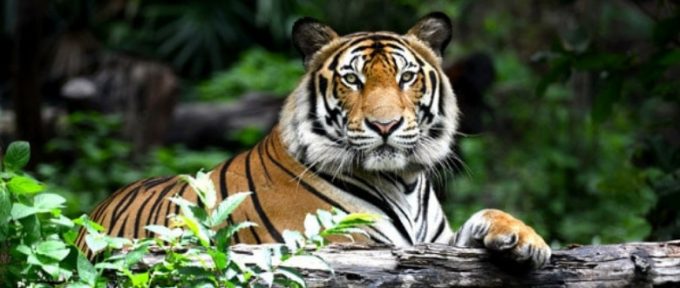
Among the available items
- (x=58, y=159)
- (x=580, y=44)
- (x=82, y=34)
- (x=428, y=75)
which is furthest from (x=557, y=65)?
(x=82, y=34)

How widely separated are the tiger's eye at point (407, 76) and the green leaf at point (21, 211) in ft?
6.40

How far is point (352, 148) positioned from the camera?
4.90 m

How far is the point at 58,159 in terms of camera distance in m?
11.7

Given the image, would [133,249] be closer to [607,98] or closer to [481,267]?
[481,267]

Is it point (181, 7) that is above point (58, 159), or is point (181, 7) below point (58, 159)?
above

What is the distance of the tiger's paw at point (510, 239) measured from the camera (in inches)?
155

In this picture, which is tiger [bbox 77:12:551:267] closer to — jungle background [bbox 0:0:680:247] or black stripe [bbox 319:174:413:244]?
black stripe [bbox 319:174:413:244]

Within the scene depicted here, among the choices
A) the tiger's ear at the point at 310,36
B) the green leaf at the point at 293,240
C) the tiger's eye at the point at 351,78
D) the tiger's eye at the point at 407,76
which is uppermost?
the tiger's ear at the point at 310,36

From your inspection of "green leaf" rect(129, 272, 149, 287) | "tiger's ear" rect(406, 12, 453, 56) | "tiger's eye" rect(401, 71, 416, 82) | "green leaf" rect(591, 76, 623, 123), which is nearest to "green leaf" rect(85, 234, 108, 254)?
"green leaf" rect(129, 272, 149, 287)

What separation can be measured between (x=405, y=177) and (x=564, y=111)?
32.1 ft

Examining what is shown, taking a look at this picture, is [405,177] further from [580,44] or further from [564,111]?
[564,111]

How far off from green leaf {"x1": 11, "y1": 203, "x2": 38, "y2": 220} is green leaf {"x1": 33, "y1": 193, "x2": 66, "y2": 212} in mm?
34

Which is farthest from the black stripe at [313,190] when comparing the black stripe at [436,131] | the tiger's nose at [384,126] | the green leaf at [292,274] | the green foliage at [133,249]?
the green leaf at [292,274]

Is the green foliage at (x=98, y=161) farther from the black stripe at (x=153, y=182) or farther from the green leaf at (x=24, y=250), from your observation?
the green leaf at (x=24, y=250)
